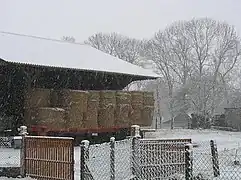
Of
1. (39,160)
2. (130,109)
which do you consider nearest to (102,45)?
(130,109)

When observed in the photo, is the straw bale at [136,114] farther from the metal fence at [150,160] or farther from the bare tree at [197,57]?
the bare tree at [197,57]

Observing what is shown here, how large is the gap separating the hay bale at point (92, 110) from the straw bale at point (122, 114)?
1.50 m

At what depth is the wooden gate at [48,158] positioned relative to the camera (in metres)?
9.26

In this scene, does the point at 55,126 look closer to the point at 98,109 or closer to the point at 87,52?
the point at 98,109

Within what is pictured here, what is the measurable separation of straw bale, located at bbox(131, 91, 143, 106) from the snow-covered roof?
1.06m

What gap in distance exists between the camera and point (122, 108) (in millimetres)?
25766

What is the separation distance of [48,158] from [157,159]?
2.34 m

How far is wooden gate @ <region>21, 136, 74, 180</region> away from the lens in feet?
30.4

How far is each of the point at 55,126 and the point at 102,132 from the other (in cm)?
329

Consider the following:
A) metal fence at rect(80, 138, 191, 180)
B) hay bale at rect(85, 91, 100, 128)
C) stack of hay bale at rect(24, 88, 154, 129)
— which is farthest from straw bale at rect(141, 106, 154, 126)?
metal fence at rect(80, 138, 191, 180)

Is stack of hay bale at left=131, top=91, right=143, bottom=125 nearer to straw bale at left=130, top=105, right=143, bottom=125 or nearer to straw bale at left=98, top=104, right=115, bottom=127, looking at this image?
straw bale at left=130, top=105, right=143, bottom=125

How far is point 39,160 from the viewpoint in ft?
32.9

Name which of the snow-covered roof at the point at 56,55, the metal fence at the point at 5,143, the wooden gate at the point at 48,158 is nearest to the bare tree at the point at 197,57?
the snow-covered roof at the point at 56,55

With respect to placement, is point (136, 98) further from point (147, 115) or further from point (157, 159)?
point (157, 159)
